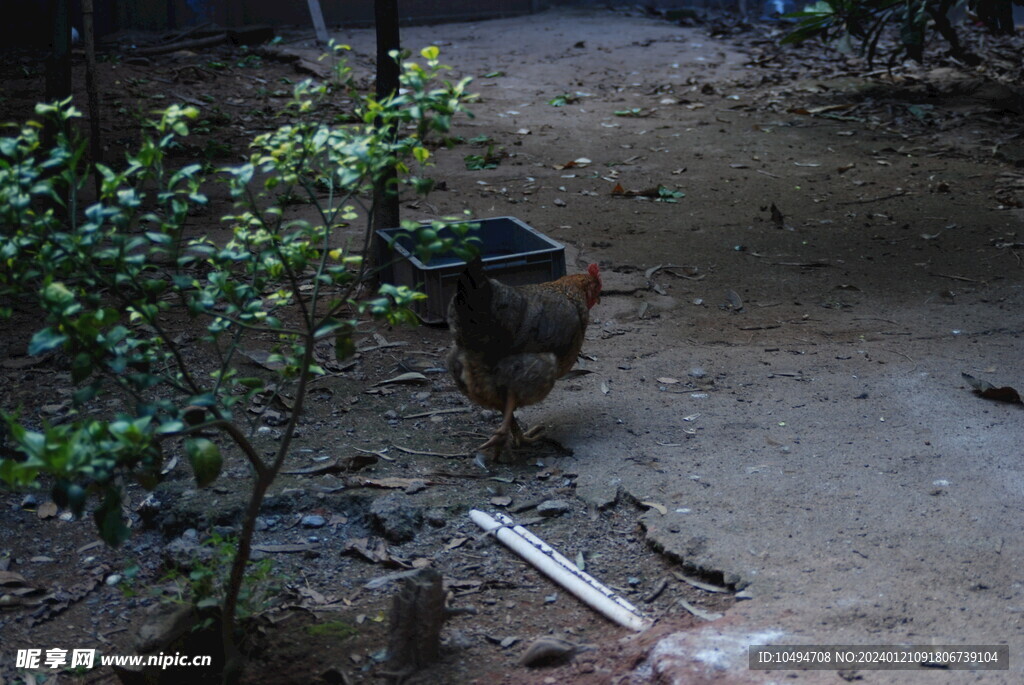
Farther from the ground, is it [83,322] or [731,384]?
[83,322]

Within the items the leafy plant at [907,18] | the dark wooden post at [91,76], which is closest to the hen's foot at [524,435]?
the dark wooden post at [91,76]

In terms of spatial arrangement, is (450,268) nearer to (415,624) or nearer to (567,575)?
(567,575)

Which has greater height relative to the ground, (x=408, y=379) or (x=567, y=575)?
(x=408, y=379)

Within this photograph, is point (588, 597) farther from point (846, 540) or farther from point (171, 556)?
point (171, 556)

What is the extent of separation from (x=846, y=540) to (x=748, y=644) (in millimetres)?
898

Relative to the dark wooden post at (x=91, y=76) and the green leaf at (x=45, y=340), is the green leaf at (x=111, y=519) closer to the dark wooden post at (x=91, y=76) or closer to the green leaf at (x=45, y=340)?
the green leaf at (x=45, y=340)

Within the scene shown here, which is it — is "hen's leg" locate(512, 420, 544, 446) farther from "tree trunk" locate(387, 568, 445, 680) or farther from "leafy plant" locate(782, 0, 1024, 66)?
"leafy plant" locate(782, 0, 1024, 66)

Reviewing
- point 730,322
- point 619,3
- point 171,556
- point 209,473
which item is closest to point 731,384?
point 730,322

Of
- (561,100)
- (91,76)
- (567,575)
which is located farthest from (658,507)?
(561,100)

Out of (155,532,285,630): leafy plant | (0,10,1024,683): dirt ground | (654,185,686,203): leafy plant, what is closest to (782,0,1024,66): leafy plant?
(0,10,1024,683): dirt ground

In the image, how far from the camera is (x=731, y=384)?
5.00 metres

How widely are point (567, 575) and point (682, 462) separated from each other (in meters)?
1.04

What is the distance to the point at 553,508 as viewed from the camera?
152 inches

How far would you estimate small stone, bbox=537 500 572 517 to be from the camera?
387 cm
